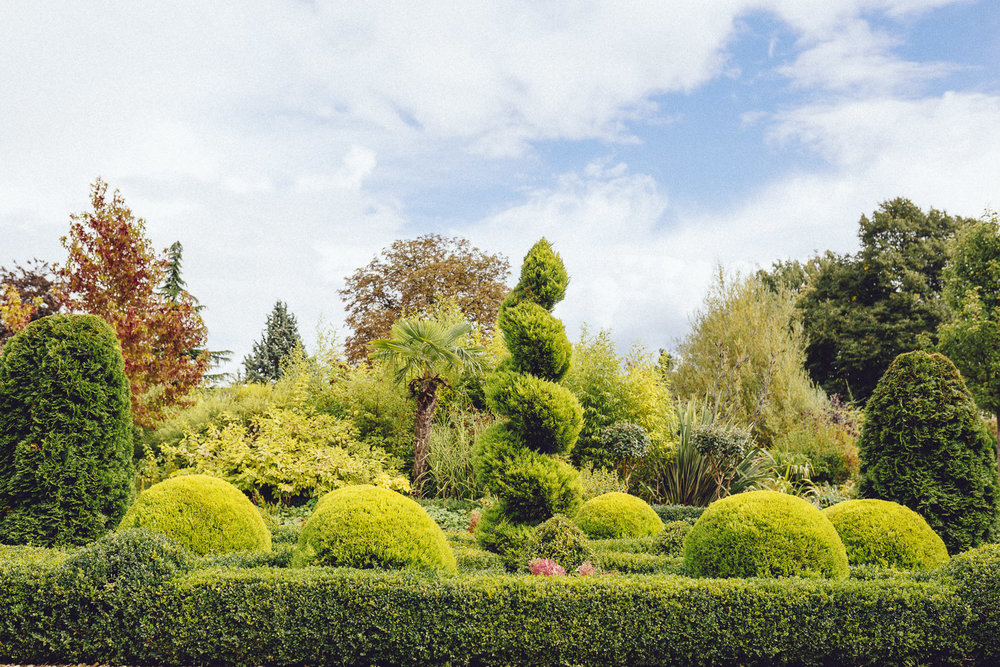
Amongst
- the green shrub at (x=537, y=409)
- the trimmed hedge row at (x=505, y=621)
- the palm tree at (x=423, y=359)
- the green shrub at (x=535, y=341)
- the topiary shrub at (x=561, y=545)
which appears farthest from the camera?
the palm tree at (x=423, y=359)

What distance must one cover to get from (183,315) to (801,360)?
16939 mm

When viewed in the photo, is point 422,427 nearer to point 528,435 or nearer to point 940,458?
point 528,435

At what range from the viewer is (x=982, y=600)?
4.39 metres

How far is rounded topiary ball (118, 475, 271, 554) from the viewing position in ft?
18.5

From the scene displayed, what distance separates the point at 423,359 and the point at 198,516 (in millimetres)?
5835

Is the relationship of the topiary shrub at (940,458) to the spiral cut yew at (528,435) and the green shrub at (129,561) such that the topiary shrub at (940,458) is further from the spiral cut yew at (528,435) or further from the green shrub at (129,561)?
the green shrub at (129,561)

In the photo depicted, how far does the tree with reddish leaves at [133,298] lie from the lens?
31.0 ft

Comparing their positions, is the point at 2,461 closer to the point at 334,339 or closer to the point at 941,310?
the point at 334,339

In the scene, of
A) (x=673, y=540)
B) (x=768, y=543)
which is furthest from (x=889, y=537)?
(x=673, y=540)

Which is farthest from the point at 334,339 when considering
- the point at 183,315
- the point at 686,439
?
the point at 686,439

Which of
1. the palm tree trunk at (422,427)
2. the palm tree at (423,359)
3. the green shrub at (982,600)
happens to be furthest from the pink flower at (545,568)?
the palm tree trunk at (422,427)

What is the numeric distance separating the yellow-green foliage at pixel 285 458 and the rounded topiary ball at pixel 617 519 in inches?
136

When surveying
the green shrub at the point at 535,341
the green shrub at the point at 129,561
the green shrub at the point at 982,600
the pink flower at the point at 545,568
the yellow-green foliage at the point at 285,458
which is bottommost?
the green shrub at the point at 982,600

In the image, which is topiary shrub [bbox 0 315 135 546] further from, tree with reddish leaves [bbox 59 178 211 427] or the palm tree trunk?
the palm tree trunk
